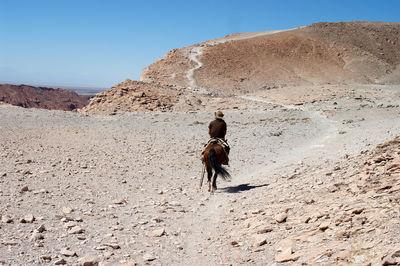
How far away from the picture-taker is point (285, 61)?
4691 cm

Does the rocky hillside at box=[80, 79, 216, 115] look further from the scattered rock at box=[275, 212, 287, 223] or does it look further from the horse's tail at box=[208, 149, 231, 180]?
the scattered rock at box=[275, 212, 287, 223]

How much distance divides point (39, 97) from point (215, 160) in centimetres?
7783

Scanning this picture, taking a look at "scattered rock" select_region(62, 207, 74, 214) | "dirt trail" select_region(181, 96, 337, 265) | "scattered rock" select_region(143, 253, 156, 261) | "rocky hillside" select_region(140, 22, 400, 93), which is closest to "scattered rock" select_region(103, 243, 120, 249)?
"scattered rock" select_region(143, 253, 156, 261)

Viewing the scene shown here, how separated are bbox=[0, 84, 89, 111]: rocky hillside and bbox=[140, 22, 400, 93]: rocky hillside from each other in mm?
36439

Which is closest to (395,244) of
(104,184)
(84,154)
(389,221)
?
(389,221)

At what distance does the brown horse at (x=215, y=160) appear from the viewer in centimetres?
868

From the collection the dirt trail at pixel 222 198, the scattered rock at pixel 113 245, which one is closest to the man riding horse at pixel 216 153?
the dirt trail at pixel 222 198

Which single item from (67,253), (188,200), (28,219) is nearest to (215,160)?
(188,200)

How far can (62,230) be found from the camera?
19.4 ft

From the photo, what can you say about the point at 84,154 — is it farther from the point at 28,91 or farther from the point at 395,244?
the point at 28,91

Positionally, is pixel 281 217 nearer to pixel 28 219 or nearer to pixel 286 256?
pixel 286 256

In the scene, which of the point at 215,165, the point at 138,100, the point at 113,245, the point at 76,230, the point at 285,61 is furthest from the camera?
the point at 285,61

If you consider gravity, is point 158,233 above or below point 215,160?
below

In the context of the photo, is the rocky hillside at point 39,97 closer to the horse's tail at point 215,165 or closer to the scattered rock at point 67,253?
the horse's tail at point 215,165
